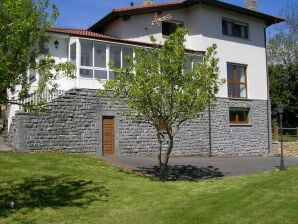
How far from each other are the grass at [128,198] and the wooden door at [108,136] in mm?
5319

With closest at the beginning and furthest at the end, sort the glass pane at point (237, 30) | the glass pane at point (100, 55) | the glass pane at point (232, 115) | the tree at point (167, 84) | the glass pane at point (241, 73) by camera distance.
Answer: the tree at point (167, 84)
the glass pane at point (100, 55)
the glass pane at point (232, 115)
the glass pane at point (241, 73)
the glass pane at point (237, 30)

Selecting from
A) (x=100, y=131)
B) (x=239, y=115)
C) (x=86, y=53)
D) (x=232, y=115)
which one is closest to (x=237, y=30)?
(x=239, y=115)

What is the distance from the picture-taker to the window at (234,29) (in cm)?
2599

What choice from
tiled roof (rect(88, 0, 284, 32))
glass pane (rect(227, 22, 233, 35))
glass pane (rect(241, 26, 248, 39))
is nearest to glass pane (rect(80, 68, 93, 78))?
tiled roof (rect(88, 0, 284, 32))

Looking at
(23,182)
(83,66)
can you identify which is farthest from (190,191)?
(83,66)

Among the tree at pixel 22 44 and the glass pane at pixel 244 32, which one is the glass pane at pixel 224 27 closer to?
the glass pane at pixel 244 32

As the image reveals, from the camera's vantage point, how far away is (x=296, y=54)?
41062 millimetres

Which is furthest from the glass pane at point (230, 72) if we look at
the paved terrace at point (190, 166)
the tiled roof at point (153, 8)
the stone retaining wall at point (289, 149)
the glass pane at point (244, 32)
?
the paved terrace at point (190, 166)

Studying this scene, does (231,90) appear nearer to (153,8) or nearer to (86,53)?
(153,8)

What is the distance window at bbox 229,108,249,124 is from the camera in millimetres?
25419

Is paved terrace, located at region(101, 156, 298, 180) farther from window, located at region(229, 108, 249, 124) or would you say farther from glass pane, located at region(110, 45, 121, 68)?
glass pane, located at region(110, 45, 121, 68)

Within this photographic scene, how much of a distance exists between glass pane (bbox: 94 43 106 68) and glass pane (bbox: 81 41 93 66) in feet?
0.97

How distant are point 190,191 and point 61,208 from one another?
149 inches

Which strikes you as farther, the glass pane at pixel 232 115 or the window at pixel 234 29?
the window at pixel 234 29
